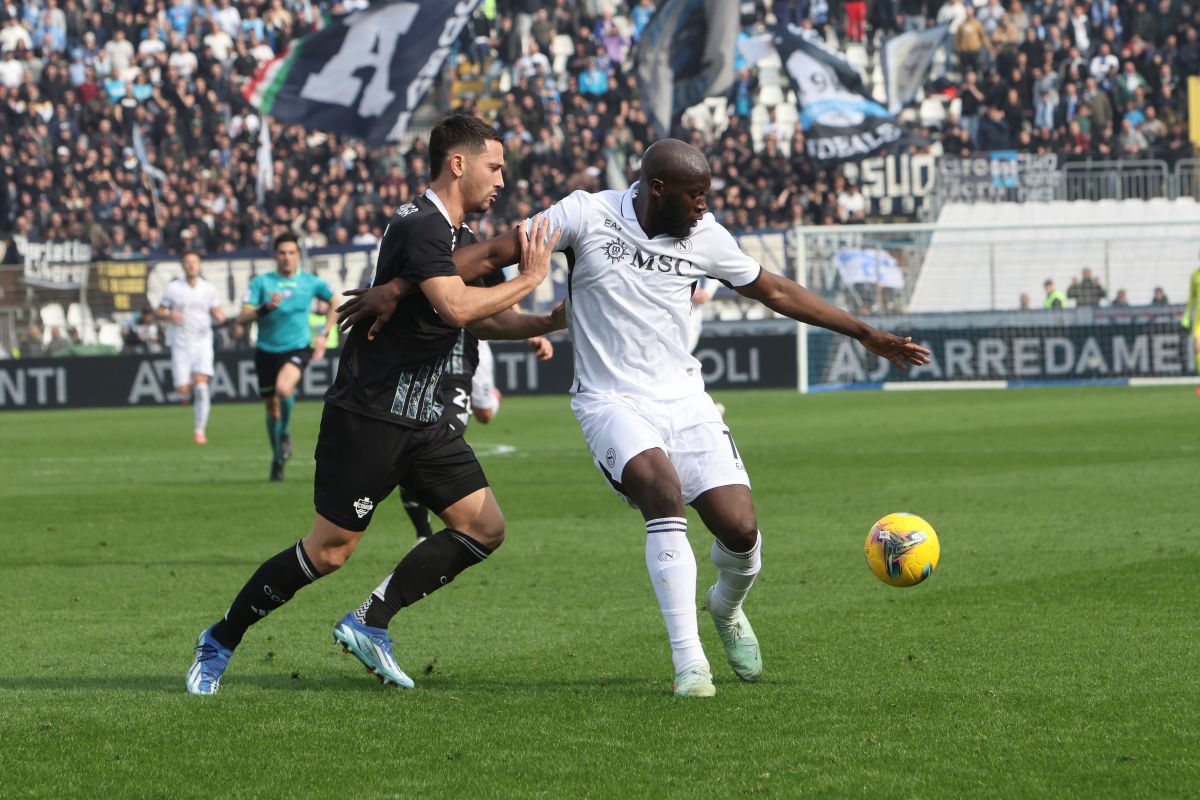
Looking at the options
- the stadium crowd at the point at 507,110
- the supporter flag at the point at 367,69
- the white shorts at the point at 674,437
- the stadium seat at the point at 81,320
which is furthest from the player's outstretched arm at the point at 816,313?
the stadium seat at the point at 81,320

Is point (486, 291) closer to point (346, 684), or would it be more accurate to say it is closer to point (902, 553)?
point (346, 684)

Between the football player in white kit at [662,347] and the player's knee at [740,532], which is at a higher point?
the football player in white kit at [662,347]

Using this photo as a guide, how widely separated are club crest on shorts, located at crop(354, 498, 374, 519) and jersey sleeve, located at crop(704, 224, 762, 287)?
150cm

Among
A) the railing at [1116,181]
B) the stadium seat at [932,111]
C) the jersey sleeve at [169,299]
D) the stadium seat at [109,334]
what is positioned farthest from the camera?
the stadium seat at [932,111]

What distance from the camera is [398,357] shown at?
20.7 ft

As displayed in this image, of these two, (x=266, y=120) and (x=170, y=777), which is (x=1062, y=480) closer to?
(x=170, y=777)

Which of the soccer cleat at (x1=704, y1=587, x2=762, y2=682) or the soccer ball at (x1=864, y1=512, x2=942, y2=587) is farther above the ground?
the soccer ball at (x1=864, y1=512, x2=942, y2=587)

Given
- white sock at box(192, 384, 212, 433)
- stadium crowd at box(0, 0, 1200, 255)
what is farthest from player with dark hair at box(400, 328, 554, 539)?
stadium crowd at box(0, 0, 1200, 255)

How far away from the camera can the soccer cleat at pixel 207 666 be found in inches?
246

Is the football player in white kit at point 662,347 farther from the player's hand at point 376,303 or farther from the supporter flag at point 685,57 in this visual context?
the supporter flag at point 685,57

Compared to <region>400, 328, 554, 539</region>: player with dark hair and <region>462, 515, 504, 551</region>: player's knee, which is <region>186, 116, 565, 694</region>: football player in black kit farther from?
<region>400, 328, 554, 539</region>: player with dark hair

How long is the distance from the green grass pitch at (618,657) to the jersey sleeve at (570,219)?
63.8 inches

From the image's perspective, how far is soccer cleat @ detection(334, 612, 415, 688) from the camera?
6.34 m

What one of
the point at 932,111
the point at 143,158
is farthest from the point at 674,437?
the point at 143,158
